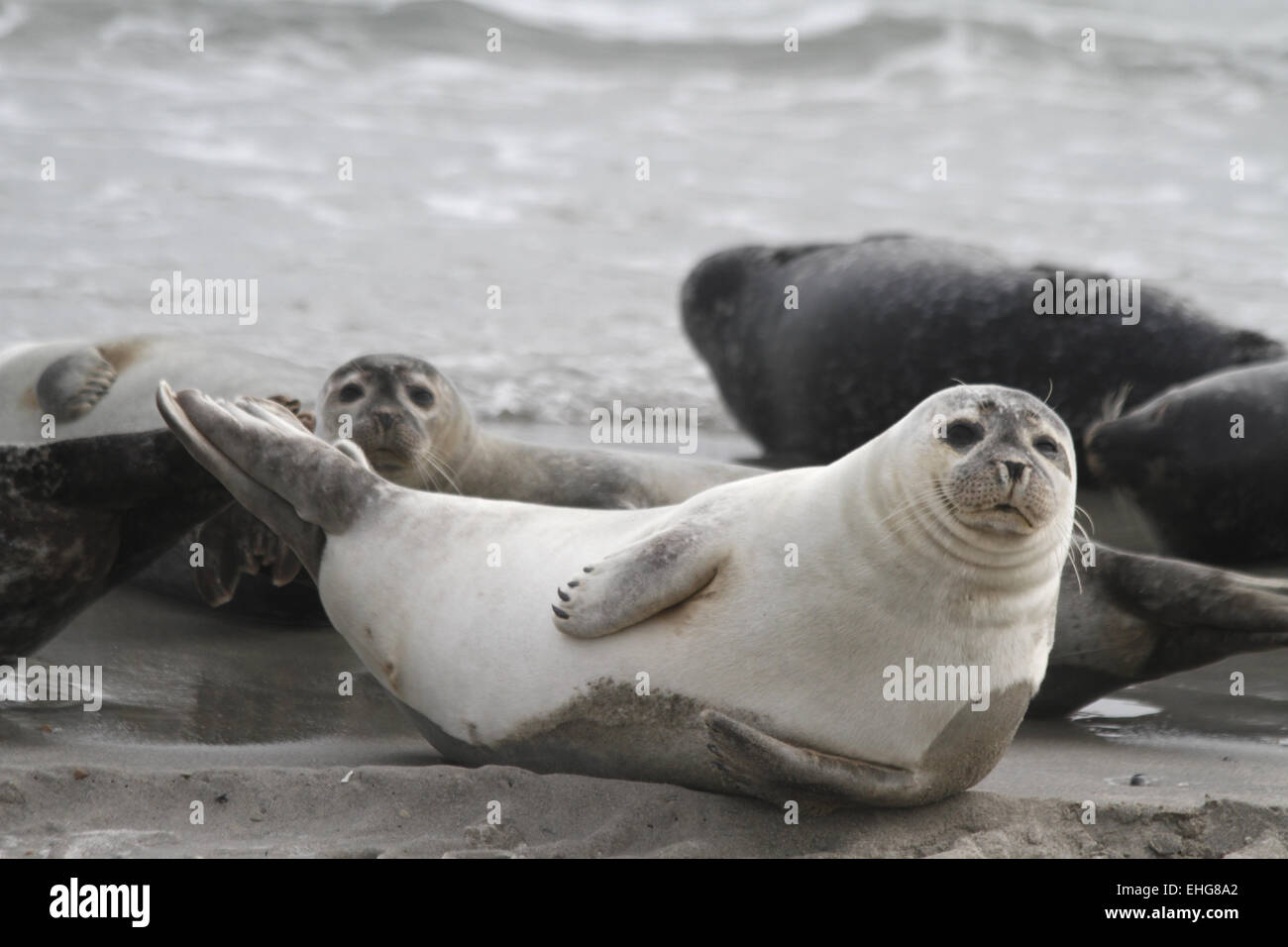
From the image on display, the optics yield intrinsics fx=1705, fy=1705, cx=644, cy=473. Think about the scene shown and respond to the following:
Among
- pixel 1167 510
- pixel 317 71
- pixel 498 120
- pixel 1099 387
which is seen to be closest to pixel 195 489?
pixel 1167 510

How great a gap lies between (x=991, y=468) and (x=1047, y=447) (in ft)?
0.60

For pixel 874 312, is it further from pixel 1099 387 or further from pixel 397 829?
pixel 397 829

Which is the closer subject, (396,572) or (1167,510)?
(396,572)

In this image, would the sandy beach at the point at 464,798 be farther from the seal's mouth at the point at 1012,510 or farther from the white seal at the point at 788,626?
the seal's mouth at the point at 1012,510

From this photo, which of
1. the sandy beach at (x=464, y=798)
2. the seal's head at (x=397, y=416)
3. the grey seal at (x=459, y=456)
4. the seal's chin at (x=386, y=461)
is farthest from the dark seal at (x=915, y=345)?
the sandy beach at (x=464, y=798)

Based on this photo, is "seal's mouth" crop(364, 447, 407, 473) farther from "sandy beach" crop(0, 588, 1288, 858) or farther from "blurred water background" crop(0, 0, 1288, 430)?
"blurred water background" crop(0, 0, 1288, 430)

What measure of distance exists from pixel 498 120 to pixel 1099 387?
9.41m

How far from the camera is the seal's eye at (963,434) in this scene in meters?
3.17

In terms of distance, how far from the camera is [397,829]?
312 cm

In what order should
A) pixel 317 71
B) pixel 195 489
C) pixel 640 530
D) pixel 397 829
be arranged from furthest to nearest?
pixel 317 71
pixel 195 489
pixel 640 530
pixel 397 829

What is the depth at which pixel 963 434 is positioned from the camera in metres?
3.18

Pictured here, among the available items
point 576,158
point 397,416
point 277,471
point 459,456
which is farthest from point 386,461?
point 576,158
